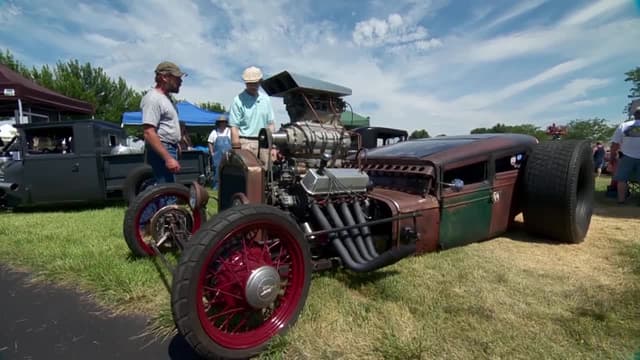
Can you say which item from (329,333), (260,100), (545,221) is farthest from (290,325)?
(545,221)

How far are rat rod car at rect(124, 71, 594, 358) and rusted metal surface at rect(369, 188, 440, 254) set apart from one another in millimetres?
11

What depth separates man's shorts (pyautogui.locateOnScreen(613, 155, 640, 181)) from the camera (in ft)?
18.4

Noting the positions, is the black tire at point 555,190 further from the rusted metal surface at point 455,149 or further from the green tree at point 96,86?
the green tree at point 96,86

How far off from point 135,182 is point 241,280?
4962mm

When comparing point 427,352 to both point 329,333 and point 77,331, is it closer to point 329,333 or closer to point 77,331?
point 329,333

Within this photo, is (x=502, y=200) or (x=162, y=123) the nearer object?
(x=162, y=123)

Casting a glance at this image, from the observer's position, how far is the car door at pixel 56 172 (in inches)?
227

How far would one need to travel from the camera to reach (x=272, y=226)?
1787 millimetres

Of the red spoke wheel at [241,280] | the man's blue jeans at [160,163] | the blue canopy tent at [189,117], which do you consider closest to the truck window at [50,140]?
the man's blue jeans at [160,163]

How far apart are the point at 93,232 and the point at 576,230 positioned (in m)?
5.34

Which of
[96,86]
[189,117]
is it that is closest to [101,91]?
[96,86]

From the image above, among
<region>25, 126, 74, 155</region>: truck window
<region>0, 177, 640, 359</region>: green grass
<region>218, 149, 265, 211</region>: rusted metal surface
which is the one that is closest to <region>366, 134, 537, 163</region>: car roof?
<region>0, 177, 640, 359</region>: green grass

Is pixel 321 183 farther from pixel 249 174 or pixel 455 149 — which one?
pixel 455 149

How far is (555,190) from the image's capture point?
3254 millimetres
